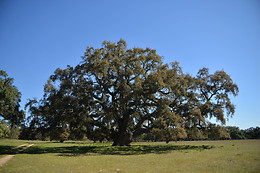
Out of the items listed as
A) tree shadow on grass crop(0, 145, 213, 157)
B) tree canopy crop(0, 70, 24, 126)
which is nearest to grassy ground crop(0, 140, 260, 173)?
tree shadow on grass crop(0, 145, 213, 157)

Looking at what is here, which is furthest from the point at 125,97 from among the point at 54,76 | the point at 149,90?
the point at 54,76

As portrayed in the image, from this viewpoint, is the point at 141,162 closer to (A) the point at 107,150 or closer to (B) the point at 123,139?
(A) the point at 107,150

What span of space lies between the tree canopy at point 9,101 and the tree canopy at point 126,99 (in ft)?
7.17

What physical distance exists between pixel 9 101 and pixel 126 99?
15.3 metres

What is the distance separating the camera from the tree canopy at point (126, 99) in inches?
891

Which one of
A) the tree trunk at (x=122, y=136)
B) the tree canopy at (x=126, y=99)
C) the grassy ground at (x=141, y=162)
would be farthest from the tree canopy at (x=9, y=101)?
the tree trunk at (x=122, y=136)

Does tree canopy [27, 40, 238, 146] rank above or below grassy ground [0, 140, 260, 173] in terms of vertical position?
above

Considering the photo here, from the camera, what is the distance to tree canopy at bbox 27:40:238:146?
22.6 metres

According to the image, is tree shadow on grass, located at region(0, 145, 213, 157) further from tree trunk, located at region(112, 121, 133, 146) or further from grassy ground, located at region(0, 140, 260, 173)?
tree trunk, located at region(112, 121, 133, 146)

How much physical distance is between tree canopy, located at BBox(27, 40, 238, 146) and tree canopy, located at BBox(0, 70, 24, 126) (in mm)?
2187

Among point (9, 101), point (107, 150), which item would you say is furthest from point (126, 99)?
point (9, 101)

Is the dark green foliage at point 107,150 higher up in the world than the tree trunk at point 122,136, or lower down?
lower down

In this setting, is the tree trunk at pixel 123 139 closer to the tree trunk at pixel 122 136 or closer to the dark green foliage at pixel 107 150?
the tree trunk at pixel 122 136

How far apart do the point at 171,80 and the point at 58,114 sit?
1590 centimetres
